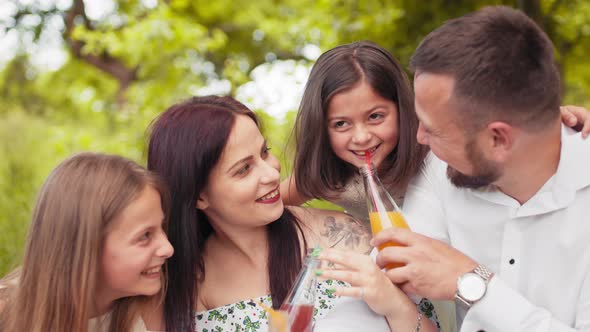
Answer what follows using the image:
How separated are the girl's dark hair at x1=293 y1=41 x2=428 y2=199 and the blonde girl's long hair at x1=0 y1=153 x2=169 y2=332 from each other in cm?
96

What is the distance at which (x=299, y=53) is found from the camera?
10844mm

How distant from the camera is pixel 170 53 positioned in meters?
8.70

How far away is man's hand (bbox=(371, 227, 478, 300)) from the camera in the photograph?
196cm

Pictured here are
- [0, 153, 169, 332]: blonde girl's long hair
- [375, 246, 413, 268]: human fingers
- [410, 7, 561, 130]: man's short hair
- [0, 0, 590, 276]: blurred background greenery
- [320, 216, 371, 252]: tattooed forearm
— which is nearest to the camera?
[410, 7, 561, 130]: man's short hair

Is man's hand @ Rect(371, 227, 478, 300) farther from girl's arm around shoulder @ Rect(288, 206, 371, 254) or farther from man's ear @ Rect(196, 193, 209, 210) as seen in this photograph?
man's ear @ Rect(196, 193, 209, 210)

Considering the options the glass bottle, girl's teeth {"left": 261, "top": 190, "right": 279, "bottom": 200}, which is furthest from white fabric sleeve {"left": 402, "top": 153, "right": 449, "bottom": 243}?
the glass bottle

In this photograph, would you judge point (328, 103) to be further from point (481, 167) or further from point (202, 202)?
point (481, 167)

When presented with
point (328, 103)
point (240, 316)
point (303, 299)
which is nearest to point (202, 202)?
point (240, 316)

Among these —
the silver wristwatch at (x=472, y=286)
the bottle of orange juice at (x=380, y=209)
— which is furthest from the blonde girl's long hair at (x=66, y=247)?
the silver wristwatch at (x=472, y=286)

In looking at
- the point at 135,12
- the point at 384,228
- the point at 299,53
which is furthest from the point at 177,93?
the point at 384,228

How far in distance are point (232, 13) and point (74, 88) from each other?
4618 mm

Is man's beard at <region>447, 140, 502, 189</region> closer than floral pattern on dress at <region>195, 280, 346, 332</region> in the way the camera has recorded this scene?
Yes

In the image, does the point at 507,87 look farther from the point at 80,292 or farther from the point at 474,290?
the point at 80,292

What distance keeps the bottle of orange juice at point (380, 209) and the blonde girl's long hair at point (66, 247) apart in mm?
829
